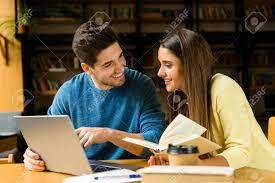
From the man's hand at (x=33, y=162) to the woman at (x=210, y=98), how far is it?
0.38 meters

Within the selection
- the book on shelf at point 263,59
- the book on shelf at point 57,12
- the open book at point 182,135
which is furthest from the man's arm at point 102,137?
the book on shelf at point 263,59

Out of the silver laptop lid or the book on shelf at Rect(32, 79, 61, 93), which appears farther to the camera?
the book on shelf at Rect(32, 79, 61, 93)

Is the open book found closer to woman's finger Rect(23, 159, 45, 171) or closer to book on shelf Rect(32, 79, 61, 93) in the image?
woman's finger Rect(23, 159, 45, 171)

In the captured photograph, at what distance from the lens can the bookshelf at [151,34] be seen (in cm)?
523

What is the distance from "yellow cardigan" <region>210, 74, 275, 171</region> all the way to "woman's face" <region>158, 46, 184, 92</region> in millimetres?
127

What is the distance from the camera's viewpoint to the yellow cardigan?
4.49ft

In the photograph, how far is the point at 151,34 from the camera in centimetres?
525

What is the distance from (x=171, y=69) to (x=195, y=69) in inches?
4.4

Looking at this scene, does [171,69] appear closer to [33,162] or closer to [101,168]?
[101,168]

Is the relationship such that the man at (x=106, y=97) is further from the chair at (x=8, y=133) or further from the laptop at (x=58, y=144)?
the chair at (x=8, y=133)

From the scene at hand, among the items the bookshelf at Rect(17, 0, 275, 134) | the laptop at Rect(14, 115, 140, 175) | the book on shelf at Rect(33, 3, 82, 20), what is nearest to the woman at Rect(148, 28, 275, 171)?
the laptop at Rect(14, 115, 140, 175)

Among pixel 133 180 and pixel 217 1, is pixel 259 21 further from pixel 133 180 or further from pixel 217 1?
pixel 133 180

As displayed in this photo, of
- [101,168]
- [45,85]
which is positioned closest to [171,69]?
[101,168]

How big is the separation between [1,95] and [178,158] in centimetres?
424
